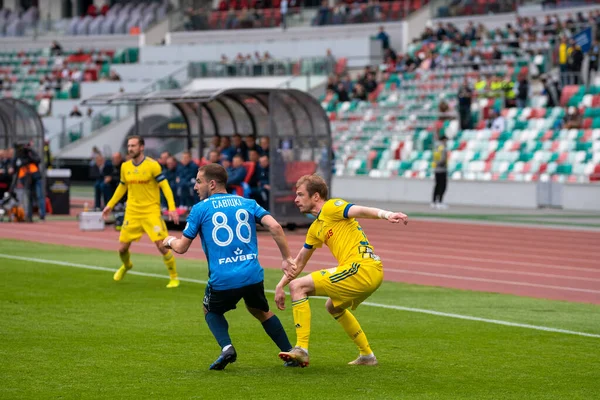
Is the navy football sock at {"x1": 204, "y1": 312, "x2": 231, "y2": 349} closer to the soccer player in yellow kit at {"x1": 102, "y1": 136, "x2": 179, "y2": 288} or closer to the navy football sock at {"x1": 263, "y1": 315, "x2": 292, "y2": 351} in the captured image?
the navy football sock at {"x1": 263, "y1": 315, "x2": 292, "y2": 351}

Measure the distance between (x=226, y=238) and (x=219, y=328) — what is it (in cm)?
74

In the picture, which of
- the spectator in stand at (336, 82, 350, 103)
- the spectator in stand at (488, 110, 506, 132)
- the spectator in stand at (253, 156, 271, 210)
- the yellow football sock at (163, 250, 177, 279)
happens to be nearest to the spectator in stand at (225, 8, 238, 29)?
the spectator in stand at (336, 82, 350, 103)

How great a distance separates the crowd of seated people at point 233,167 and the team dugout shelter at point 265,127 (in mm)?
189

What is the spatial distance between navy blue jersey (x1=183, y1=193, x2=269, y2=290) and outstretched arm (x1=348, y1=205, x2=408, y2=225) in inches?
33.5

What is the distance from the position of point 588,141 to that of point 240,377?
1095 inches

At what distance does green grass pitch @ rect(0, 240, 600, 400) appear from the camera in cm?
870

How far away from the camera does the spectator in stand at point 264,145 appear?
86.6 ft

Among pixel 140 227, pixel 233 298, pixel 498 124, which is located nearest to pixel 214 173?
pixel 233 298

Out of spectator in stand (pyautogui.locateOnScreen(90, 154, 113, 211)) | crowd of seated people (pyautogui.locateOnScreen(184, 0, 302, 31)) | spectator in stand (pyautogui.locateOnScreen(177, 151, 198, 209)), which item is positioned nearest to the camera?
spectator in stand (pyautogui.locateOnScreen(177, 151, 198, 209))

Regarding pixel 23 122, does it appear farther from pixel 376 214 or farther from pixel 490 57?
pixel 376 214

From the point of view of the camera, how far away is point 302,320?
939 centimetres

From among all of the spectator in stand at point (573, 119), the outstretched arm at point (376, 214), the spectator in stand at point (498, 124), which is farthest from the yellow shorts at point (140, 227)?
the spectator in stand at point (498, 124)

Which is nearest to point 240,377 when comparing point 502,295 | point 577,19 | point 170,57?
point 502,295

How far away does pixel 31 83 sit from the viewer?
58.7 meters
